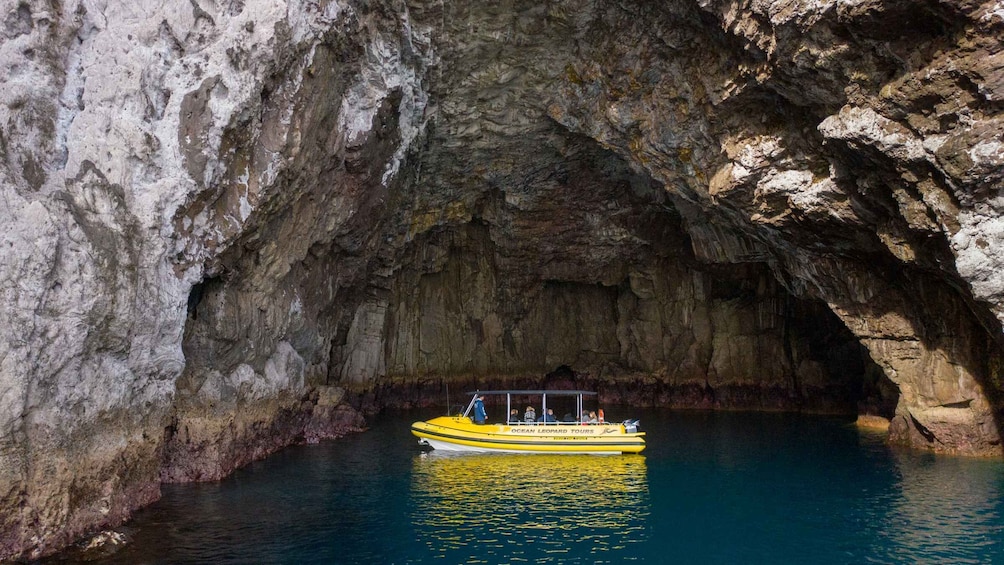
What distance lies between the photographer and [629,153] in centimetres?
2614

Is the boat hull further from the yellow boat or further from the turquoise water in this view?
the turquoise water

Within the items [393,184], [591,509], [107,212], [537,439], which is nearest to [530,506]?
[591,509]

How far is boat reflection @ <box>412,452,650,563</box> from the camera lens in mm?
14672

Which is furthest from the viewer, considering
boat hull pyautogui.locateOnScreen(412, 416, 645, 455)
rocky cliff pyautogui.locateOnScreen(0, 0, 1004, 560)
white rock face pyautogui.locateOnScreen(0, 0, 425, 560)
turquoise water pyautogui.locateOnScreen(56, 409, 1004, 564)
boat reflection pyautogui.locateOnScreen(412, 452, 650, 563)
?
boat hull pyautogui.locateOnScreen(412, 416, 645, 455)

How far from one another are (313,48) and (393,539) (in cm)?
1244

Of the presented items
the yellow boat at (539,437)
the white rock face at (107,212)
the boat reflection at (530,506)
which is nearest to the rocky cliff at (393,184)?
the white rock face at (107,212)

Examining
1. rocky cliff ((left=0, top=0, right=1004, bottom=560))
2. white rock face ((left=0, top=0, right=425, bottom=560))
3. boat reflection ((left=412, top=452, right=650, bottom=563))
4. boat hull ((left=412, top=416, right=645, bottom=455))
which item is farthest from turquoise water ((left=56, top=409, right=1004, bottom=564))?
rocky cliff ((left=0, top=0, right=1004, bottom=560))

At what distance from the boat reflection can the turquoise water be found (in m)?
0.06

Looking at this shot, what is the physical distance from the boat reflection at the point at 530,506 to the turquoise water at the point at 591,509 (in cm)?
6

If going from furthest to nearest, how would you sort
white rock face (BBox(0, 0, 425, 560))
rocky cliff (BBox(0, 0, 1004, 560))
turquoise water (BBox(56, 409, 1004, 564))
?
rocky cliff (BBox(0, 0, 1004, 560)), turquoise water (BBox(56, 409, 1004, 564)), white rock face (BBox(0, 0, 425, 560))

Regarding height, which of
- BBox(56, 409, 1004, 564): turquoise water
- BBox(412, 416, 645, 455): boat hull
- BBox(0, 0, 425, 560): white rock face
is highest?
BBox(0, 0, 425, 560): white rock face

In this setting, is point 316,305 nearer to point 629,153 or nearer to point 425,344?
point 629,153

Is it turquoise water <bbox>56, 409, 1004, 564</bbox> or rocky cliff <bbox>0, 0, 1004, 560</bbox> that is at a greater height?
rocky cliff <bbox>0, 0, 1004, 560</bbox>

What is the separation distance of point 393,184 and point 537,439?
32.7 feet
